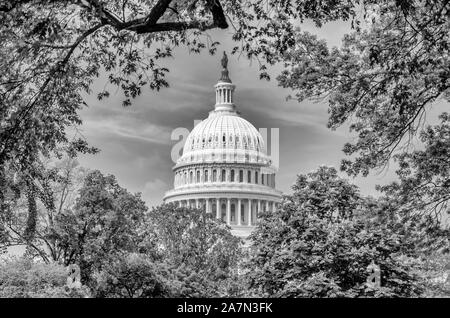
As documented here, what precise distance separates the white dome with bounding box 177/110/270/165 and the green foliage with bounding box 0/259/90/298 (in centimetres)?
10783

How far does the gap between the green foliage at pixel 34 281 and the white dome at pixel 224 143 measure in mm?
107826

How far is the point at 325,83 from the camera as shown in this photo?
719 inches

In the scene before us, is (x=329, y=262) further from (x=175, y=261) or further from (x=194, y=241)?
(x=194, y=241)

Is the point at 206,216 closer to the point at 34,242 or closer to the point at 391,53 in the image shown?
the point at 34,242

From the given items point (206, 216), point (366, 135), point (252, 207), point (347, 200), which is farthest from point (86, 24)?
point (252, 207)

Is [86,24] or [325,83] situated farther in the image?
[325,83]

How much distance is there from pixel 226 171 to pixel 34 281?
357 feet

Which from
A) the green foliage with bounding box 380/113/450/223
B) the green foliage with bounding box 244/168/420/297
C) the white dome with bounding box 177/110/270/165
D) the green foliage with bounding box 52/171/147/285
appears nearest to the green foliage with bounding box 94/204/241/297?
the green foliage with bounding box 52/171/147/285

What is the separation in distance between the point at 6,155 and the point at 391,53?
816cm

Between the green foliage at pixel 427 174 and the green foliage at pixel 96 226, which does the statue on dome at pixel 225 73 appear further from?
the green foliage at pixel 427 174

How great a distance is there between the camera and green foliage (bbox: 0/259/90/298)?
107 feet

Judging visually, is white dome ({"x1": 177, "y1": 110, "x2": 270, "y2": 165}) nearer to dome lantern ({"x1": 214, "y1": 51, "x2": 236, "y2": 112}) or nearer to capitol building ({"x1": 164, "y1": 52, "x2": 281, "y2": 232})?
capitol building ({"x1": 164, "y1": 52, "x2": 281, "y2": 232})

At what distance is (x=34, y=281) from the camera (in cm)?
3388
